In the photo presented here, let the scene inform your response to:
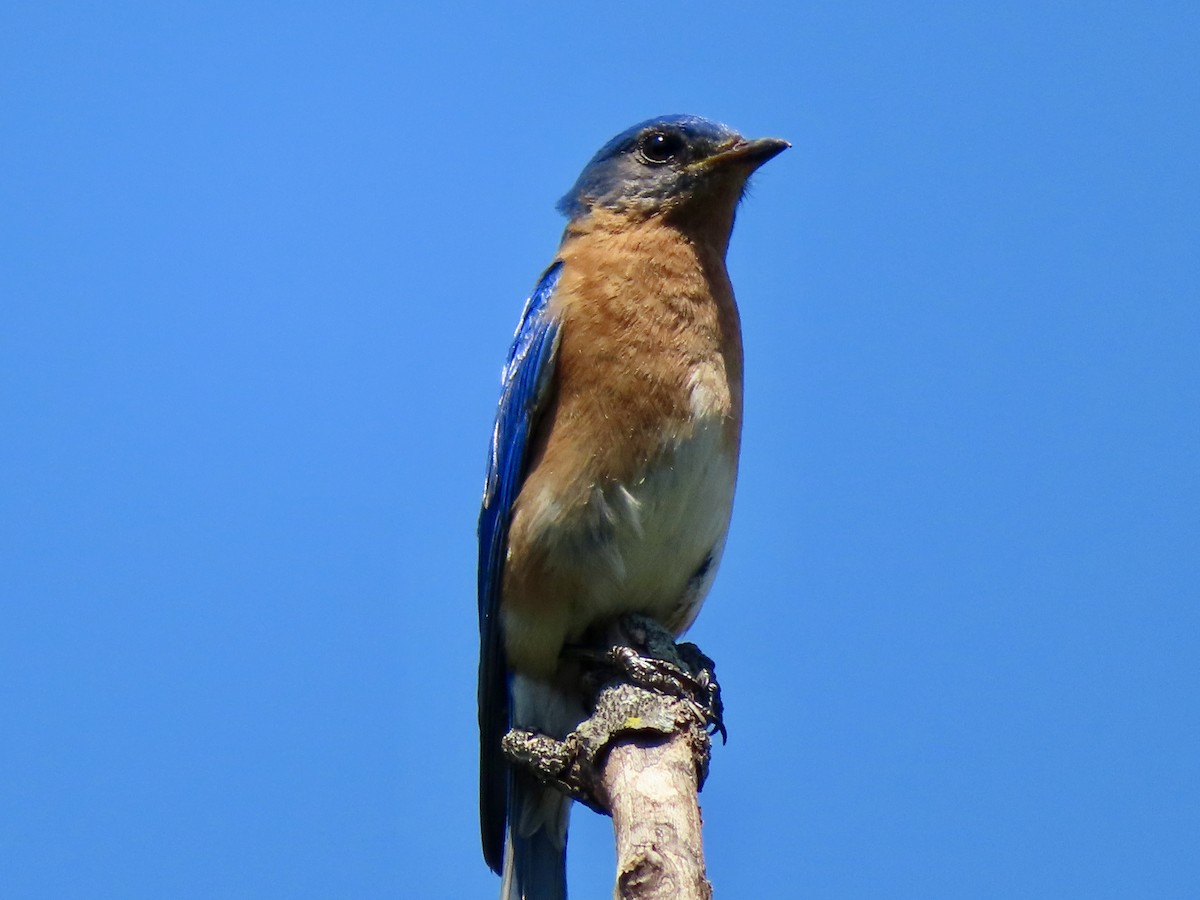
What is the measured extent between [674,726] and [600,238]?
9.08 feet

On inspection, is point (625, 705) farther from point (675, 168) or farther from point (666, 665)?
point (675, 168)

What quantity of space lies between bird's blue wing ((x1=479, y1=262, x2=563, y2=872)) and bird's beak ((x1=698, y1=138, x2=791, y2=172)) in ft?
3.45

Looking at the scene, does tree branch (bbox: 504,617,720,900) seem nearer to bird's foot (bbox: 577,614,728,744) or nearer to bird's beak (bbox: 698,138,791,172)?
bird's foot (bbox: 577,614,728,744)

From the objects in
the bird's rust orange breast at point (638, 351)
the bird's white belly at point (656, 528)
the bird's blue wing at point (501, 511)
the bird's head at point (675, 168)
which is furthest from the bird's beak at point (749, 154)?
the bird's white belly at point (656, 528)

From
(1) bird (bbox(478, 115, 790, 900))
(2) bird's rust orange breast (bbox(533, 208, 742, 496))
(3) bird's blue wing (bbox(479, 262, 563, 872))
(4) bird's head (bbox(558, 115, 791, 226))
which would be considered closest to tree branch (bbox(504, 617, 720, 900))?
(1) bird (bbox(478, 115, 790, 900))

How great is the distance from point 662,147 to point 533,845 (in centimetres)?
358

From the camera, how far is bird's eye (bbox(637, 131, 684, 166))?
6.98 metres

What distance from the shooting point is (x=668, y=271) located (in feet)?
21.1

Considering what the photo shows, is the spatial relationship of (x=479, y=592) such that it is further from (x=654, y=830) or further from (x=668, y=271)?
(x=654, y=830)

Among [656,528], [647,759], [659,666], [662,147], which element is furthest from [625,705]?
[662,147]

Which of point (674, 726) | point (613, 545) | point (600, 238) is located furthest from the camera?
point (600, 238)

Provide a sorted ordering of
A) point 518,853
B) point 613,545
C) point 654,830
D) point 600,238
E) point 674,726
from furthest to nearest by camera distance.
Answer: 1. point 600,238
2. point 518,853
3. point 613,545
4. point 674,726
5. point 654,830

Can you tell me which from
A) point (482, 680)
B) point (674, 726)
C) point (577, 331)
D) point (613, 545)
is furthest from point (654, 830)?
point (577, 331)

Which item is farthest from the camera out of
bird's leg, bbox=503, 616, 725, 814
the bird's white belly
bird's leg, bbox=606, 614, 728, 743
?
the bird's white belly
